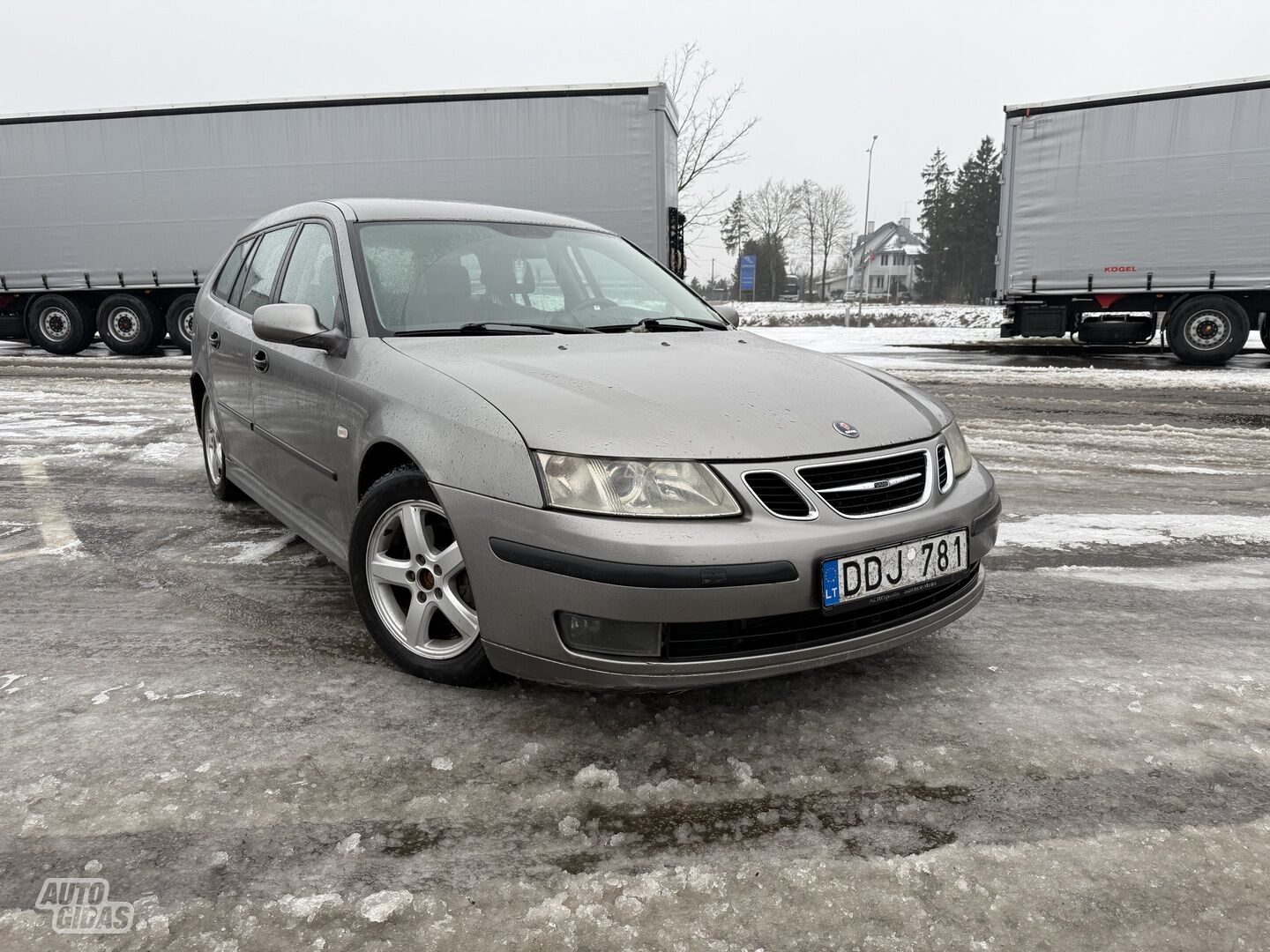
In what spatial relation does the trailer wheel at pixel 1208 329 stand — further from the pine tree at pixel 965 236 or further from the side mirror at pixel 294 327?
the pine tree at pixel 965 236

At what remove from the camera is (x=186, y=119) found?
14227mm

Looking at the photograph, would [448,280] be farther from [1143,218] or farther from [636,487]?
[1143,218]

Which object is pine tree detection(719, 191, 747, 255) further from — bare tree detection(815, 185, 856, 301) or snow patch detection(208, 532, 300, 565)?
snow patch detection(208, 532, 300, 565)

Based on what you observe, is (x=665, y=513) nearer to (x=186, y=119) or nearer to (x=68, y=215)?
(x=186, y=119)

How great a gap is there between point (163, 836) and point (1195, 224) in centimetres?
1506

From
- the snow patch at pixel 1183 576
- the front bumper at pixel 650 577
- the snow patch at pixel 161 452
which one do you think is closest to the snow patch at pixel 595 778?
the front bumper at pixel 650 577

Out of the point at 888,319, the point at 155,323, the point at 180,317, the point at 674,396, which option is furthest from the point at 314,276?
the point at 888,319

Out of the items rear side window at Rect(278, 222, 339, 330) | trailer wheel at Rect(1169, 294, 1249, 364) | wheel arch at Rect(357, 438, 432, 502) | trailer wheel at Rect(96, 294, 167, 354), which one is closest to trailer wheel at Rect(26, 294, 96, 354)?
trailer wheel at Rect(96, 294, 167, 354)

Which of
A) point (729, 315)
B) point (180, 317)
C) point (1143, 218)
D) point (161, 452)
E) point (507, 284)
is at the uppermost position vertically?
point (1143, 218)

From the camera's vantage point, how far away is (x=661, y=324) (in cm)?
345

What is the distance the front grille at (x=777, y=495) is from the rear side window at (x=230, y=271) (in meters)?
3.26

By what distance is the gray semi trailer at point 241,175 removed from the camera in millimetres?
13086

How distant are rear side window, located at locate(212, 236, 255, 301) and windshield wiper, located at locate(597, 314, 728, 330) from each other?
7.14ft

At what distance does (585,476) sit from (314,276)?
6.01ft
